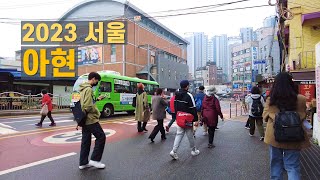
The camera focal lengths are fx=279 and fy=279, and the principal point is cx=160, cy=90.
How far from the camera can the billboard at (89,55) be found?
43.2 m

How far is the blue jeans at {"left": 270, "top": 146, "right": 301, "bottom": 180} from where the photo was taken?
3.66 m

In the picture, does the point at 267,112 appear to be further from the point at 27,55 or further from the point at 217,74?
the point at 217,74

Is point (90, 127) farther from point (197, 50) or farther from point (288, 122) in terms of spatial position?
point (197, 50)

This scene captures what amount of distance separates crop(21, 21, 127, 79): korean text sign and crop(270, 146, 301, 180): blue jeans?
18.5 m

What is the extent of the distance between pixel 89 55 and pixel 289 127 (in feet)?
141

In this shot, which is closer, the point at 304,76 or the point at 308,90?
the point at 304,76

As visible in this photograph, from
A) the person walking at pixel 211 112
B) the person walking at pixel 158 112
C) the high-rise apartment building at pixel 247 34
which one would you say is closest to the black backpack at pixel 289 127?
the person walking at pixel 211 112

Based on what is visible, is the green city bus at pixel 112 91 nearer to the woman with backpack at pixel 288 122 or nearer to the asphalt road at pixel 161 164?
the asphalt road at pixel 161 164

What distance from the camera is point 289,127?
3.56 m

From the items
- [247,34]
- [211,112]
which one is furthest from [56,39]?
[247,34]

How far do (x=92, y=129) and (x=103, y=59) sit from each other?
38.3m

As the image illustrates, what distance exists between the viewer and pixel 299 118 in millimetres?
3576

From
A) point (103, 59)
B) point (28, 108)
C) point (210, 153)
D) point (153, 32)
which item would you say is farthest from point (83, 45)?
point (210, 153)

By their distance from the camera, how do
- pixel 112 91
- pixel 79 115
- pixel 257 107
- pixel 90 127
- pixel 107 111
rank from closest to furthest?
pixel 79 115 < pixel 90 127 < pixel 257 107 < pixel 107 111 < pixel 112 91
